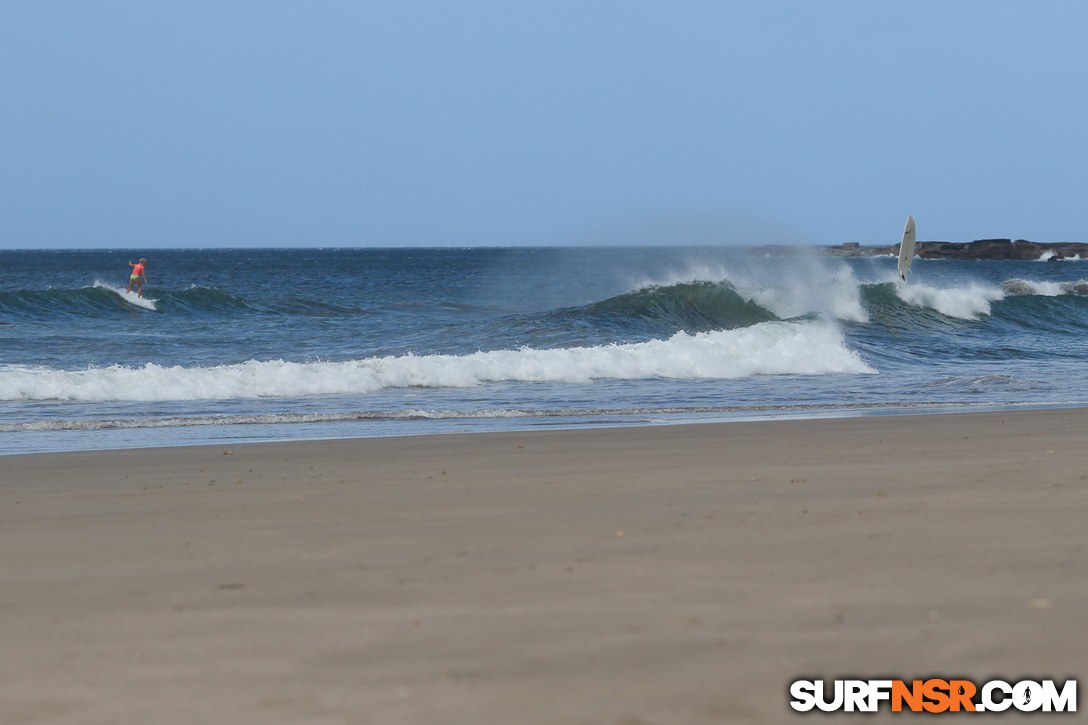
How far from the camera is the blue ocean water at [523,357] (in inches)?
434

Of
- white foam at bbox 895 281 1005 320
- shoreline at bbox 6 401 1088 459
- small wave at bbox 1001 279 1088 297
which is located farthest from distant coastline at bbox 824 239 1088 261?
shoreline at bbox 6 401 1088 459

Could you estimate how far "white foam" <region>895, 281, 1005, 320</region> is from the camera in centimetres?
2783

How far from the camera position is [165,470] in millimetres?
6750

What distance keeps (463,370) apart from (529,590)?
11.5m

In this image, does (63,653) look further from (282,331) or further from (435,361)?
(282,331)

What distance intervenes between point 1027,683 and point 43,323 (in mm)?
27410

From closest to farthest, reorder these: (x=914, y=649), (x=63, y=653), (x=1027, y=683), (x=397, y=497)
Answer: (x=1027, y=683), (x=914, y=649), (x=63, y=653), (x=397, y=497)

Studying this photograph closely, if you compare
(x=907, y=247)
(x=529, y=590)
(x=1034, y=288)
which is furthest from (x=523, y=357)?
(x=1034, y=288)

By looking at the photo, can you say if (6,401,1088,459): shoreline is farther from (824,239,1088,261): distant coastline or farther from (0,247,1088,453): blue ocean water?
(824,239,1088,261): distant coastline

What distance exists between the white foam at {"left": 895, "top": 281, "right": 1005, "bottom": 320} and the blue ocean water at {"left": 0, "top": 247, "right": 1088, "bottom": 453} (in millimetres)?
63

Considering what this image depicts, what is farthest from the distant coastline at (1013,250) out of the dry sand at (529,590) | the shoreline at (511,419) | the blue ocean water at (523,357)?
the dry sand at (529,590)

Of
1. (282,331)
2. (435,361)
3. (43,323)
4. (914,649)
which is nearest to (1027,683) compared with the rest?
(914,649)

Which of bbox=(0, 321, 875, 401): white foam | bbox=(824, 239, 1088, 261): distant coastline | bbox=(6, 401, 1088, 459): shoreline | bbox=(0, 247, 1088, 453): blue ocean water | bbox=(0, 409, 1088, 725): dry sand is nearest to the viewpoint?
bbox=(0, 409, 1088, 725): dry sand

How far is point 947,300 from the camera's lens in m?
28.5
